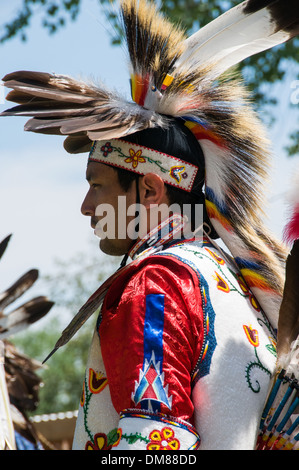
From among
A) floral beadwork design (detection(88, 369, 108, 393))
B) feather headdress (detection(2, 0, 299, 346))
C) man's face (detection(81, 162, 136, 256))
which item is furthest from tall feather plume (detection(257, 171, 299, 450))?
man's face (detection(81, 162, 136, 256))

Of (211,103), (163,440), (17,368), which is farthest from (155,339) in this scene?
(17,368)

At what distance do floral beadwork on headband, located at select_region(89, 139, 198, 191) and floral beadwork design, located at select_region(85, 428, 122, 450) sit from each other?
32.8 inches

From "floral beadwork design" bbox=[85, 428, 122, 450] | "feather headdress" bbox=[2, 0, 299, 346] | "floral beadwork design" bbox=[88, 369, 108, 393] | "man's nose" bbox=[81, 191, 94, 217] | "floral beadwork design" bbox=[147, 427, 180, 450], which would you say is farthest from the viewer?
"man's nose" bbox=[81, 191, 94, 217]

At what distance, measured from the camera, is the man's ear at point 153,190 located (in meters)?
2.17

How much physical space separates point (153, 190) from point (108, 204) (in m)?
0.16

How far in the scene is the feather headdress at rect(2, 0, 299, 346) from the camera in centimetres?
210

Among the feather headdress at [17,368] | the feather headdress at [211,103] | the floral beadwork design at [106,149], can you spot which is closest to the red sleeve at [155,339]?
the feather headdress at [211,103]

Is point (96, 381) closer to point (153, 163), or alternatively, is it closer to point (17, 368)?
point (153, 163)

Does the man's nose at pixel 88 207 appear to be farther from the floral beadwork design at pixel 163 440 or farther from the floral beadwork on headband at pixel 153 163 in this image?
the floral beadwork design at pixel 163 440

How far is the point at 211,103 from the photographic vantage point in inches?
89.7

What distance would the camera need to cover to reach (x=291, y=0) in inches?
87.0

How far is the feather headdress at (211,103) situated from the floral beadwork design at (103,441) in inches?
24.5

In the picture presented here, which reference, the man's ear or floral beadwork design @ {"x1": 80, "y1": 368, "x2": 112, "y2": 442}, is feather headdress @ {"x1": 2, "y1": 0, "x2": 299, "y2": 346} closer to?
the man's ear
